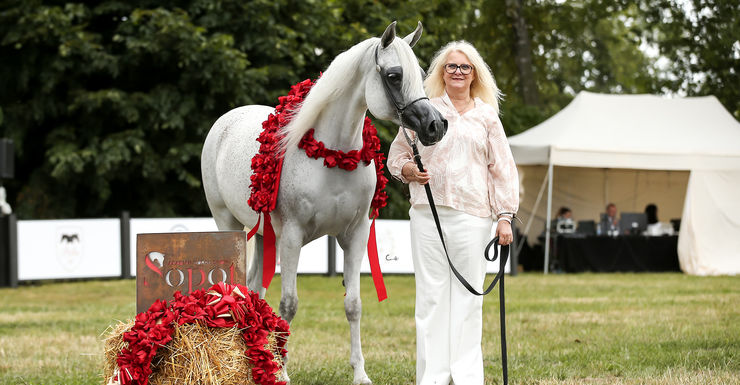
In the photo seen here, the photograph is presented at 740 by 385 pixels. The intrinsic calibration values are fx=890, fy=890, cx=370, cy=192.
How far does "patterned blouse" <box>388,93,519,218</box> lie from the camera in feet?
16.4

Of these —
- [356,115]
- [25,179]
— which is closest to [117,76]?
[25,179]

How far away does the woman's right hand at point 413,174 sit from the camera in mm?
4910

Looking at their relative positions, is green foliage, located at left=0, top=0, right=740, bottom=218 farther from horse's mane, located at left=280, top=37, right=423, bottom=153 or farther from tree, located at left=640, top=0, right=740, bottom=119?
horse's mane, located at left=280, top=37, right=423, bottom=153

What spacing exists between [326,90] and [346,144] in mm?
360

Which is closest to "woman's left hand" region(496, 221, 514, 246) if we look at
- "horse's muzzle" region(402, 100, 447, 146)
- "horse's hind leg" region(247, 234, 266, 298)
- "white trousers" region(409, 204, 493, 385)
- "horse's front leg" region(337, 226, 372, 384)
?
"white trousers" region(409, 204, 493, 385)

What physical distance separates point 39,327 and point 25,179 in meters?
9.89

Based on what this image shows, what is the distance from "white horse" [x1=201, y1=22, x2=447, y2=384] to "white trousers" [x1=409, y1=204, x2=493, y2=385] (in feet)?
1.88

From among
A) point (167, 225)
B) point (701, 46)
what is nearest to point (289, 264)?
point (167, 225)

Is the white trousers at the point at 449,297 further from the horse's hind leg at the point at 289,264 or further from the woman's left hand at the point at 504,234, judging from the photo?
the horse's hind leg at the point at 289,264

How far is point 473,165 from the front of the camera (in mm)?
5004

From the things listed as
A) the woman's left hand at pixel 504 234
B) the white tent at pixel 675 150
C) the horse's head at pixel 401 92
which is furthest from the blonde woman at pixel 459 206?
the white tent at pixel 675 150

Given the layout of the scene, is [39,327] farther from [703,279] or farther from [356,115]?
[703,279]

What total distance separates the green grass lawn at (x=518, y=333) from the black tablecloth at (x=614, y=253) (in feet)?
9.01

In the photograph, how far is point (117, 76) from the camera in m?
18.2
